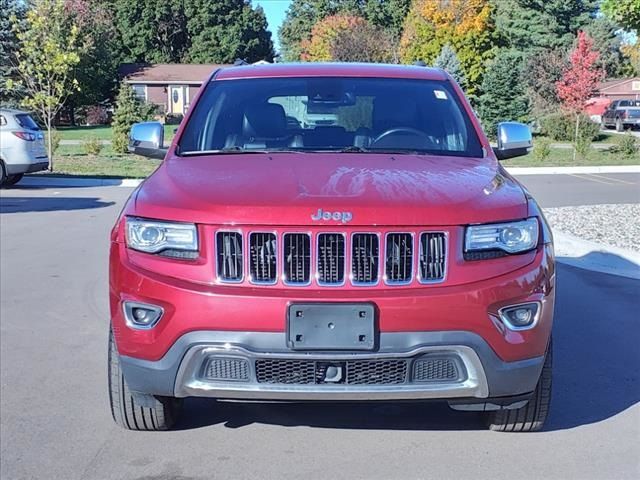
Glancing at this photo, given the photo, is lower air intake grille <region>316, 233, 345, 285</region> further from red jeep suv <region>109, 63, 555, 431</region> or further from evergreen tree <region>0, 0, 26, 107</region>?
evergreen tree <region>0, 0, 26, 107</region>

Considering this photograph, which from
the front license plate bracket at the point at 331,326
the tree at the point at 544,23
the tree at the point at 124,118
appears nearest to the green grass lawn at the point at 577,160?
the tree at the point at 124,118

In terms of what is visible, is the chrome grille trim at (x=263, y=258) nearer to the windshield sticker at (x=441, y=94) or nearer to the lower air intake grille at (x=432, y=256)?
the lower air intake grille at (x=432, y=256)

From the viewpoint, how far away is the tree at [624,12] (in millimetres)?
10087

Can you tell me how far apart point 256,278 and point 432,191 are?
0.89m

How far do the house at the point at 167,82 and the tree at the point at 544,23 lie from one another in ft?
77.4

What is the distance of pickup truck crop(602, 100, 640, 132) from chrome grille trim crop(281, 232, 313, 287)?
143ft

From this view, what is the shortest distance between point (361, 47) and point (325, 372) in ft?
151

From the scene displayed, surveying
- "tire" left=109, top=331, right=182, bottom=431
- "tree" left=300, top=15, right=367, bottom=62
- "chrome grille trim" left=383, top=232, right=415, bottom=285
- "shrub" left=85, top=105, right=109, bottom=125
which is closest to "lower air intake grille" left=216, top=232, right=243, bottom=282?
"chrome grille trim" left=383, top=232, right=415, bottom=285

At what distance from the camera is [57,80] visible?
79.7 ft

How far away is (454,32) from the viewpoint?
165ft

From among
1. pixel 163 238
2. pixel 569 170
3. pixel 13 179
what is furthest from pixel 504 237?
pixel 569 170

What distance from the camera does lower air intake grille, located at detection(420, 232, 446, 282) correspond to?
341cm

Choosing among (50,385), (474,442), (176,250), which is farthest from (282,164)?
(50,385)

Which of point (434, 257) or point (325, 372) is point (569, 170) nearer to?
point (434, 257)
